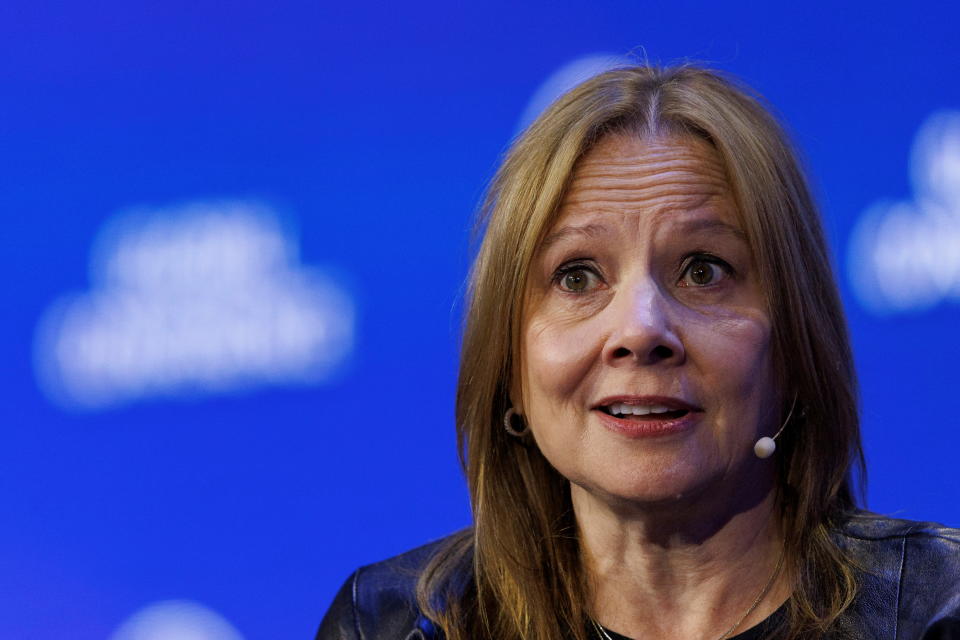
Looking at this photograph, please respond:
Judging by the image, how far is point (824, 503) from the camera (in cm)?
183

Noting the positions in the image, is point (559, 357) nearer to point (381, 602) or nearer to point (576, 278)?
point (576, 278)

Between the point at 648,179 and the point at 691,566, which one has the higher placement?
the point at 648,179

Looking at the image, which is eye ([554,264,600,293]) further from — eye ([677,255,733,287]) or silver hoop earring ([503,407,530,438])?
silver hoop earring ([503,407,530,438])

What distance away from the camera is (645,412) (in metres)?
1.70

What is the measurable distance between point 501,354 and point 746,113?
18.7 inches

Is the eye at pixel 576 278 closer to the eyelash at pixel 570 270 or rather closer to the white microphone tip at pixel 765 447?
the eyelash at pixel 570 270

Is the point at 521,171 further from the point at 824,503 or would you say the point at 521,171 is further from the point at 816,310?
the point at 824,503

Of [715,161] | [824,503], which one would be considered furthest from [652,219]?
[824,503]

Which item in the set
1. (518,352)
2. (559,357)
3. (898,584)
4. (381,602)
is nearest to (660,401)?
(559,357)

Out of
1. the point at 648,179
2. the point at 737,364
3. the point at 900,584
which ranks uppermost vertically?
the point at 648,179

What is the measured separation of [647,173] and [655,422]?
33 cm

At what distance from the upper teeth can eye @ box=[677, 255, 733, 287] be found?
0.55 ft

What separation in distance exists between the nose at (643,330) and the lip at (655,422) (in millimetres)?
46

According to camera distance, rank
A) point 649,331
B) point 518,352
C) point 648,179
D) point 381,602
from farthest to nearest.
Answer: point 381,602, point 518,352, point 648,179, point 649,331
